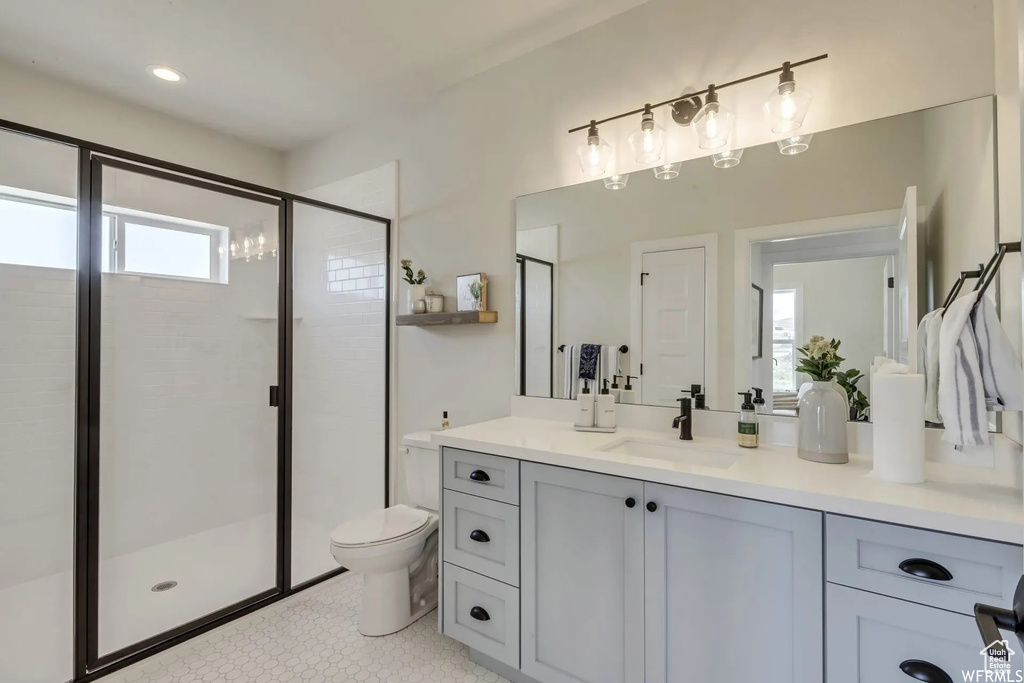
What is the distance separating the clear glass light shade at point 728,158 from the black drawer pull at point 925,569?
136 centimetres

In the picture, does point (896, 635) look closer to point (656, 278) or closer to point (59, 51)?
point (656, 278)

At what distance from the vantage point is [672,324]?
1.89 m

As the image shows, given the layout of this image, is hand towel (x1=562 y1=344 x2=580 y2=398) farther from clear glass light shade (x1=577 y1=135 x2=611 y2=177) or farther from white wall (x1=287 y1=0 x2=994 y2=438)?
clear glass light shade (x1=577 y1=135 x2=611 y2=177)

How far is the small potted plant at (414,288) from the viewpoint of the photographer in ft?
8.70

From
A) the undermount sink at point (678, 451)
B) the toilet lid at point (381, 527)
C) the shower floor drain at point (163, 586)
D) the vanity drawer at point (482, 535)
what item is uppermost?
the undermount sink at point (678, 451)

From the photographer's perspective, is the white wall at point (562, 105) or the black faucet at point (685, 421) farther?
the black faucet at point (685, 421)

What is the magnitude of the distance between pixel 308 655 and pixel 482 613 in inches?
31.0

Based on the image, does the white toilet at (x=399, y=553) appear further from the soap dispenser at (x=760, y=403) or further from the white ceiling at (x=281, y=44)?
the white ceiling at (x=281, y=44)

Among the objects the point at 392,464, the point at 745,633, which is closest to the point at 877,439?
the point at 745,633

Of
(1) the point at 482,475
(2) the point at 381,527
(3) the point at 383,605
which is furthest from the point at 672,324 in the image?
(3) the point at 383,605

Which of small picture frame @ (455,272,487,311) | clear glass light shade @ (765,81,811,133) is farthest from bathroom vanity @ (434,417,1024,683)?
clear glass light shade @ (765,81,811,133)

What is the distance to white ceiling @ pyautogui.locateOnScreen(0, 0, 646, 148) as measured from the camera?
2.03m

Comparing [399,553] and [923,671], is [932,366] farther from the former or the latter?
[399,553]

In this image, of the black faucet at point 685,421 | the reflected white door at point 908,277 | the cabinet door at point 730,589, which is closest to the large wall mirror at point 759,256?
the reflected white door at point 908,277
